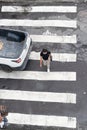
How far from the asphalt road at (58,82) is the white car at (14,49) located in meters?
0.75

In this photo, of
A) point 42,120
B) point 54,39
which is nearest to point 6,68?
point 54,39

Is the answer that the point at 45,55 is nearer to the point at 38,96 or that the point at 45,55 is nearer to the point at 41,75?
the point at 41,75

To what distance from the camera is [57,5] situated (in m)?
19.7

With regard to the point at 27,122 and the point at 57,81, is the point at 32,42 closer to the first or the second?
the point at 57,81

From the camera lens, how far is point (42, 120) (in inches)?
625

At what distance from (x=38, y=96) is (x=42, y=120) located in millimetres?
1222

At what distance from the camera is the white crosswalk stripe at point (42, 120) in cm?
1567

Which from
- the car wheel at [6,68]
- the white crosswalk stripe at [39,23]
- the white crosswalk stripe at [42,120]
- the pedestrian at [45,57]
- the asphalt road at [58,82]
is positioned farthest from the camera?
the white crosswalk stripe at [39,23]

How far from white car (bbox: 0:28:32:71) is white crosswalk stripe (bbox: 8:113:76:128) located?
229 centimetres

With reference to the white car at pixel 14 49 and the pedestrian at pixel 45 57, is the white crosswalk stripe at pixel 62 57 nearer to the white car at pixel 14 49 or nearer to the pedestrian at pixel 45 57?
the white car at pixel 14 49

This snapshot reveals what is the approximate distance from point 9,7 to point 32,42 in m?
2.85

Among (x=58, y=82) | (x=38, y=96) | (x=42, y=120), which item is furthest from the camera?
(x=58, y=82)

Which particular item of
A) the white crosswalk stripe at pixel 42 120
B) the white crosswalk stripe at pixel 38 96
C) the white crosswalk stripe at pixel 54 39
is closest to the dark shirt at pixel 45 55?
the white crosswalk stripe at pixel 38 96

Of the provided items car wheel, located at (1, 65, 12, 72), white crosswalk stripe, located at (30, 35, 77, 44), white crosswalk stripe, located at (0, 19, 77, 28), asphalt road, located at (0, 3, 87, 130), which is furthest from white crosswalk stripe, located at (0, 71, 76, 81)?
white crosswalk stripe, located at (0, 19, 77, 28)
